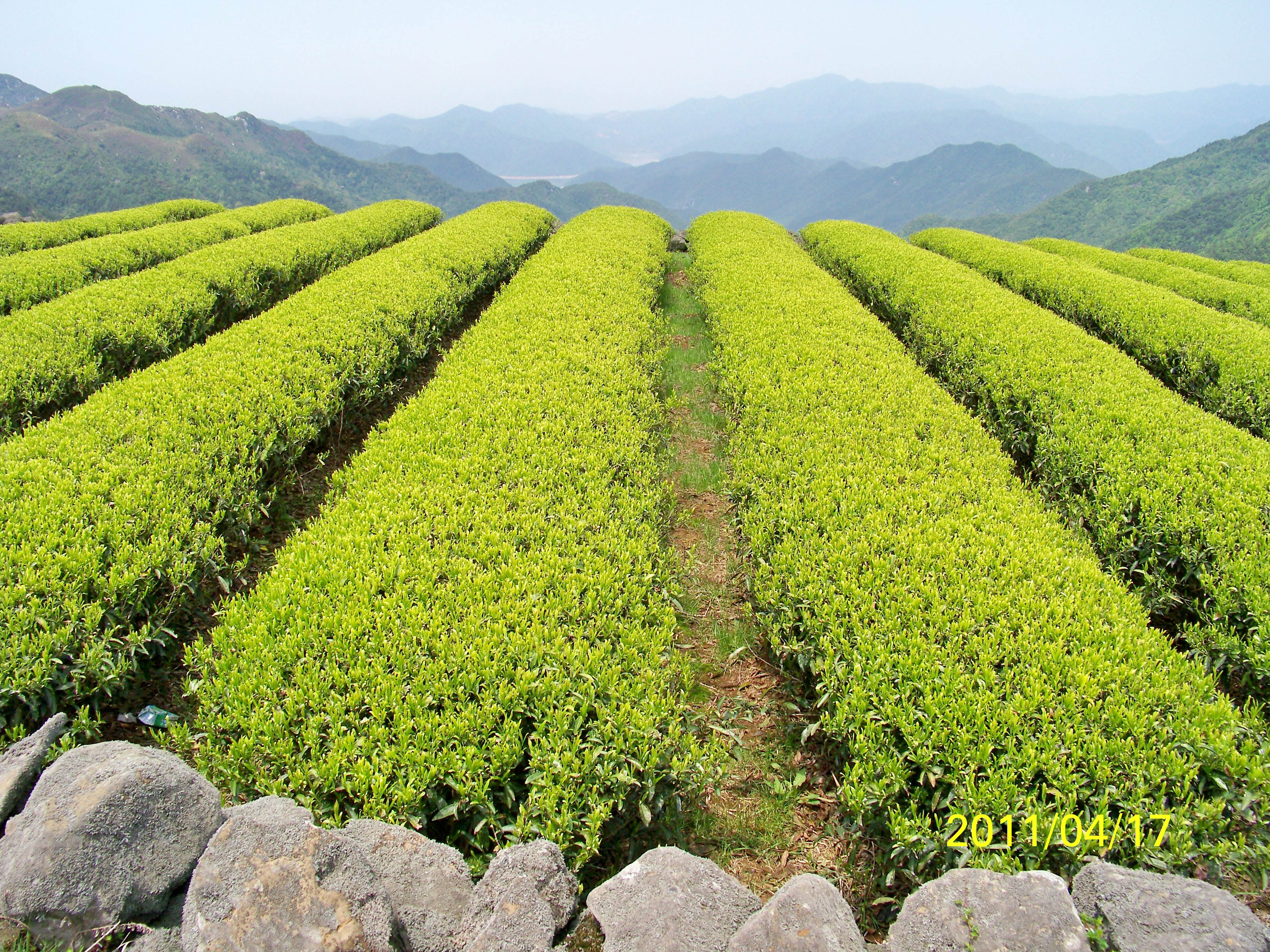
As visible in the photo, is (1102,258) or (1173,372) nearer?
(1173,372)

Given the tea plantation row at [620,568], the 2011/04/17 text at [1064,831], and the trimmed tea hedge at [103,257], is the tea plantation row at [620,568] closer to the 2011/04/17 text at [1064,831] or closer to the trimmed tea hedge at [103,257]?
the 2011/04/17 text at [1064,831]

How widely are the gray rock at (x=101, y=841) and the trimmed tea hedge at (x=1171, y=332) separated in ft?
40.2

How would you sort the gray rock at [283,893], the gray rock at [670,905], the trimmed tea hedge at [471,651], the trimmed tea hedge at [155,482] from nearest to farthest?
the gray rock at [283,893], the gray rock at [670,905], the trimmed tea hedge at [471,651], the trimmed tea hedge at [155,482]

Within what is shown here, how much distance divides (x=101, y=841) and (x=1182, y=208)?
491ft

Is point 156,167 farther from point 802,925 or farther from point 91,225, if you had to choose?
point 802,925

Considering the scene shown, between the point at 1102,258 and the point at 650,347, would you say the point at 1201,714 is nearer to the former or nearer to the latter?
the point at 650,347

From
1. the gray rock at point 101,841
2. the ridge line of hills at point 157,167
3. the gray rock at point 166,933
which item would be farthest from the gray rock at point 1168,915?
the ridge line of hills at point 157,167

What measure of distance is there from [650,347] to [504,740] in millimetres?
7131

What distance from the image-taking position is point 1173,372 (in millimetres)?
10156

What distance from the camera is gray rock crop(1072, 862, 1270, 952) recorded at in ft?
7.57

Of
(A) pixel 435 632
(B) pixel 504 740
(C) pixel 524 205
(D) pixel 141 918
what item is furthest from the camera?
(C) pixel 524 205

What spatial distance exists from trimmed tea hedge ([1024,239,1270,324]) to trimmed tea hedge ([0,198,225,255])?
96.8 ft

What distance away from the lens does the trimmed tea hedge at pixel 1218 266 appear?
57.9ft

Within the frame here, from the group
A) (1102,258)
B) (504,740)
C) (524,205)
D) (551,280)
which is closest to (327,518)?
(504,740)
